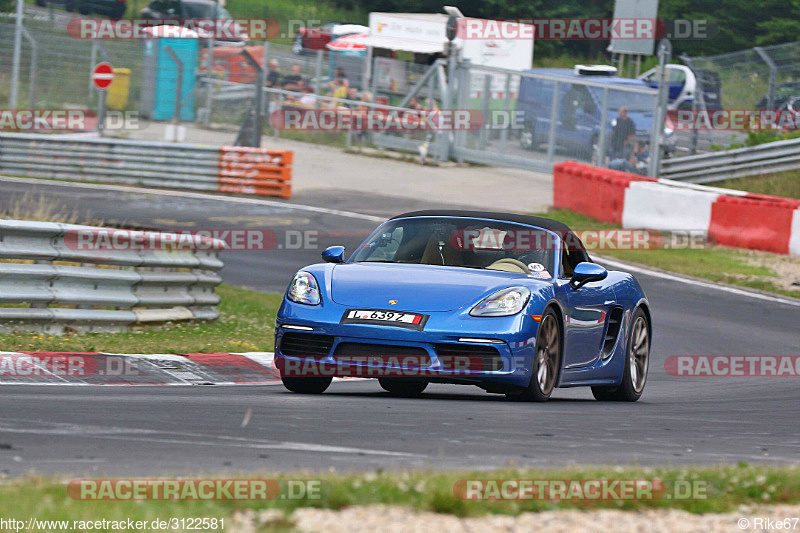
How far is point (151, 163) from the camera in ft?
88.4

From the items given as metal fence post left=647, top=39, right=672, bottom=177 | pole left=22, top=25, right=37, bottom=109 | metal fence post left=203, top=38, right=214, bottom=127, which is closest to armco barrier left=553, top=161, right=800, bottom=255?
metal fence post left=647, top=39, right=672, bottom=177

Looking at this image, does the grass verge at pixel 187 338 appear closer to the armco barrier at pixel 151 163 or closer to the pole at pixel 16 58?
the armco barrier at pixel 151 163

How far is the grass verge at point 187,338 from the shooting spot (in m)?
10.3

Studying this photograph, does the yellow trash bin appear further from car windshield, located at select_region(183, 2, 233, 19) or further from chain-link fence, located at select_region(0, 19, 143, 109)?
car windshield, located at select_region(183, 2, 233, 19)

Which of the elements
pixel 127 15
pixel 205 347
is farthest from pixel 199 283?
pixel 127 15

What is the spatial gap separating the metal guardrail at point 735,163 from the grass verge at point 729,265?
5444 mm

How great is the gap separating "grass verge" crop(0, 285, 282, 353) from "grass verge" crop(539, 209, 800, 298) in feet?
23.6

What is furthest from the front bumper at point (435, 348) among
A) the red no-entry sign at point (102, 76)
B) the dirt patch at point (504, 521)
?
the red no-entry sign at point (102, 76)

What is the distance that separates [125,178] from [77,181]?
105cm

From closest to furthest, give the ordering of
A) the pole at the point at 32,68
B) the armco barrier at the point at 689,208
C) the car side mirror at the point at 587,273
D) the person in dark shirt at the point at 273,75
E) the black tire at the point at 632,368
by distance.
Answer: the car side mirror at the point at 587,273, the black tire at the point at 632,368, the armco barrier at the point at 689,208, the pole at the point at 32,68, the person in dark shirt at the point at 273,75

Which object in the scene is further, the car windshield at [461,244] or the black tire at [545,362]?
the car windshield at [461,244]

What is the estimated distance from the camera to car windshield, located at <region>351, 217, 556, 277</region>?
9.16 m

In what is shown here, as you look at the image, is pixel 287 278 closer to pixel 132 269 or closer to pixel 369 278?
pixel 132 269

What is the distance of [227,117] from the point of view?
114 ft
